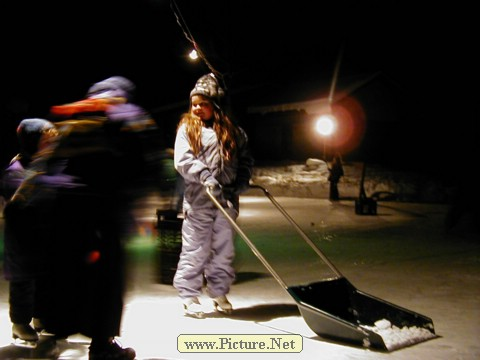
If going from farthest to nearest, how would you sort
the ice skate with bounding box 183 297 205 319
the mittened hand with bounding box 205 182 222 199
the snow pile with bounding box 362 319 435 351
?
the ice skate with bounding box 183 297 205 319
the mittened hand with bounding box 205 182 222 199
the snow pile with bounding box 362 319 435 351

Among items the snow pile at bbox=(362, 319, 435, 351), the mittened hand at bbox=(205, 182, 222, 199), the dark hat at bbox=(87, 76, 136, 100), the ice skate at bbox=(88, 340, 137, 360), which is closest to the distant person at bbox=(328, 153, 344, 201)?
the mittened hand at bbox=(205, 182, 222, 199)

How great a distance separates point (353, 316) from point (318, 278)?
1.98 metres

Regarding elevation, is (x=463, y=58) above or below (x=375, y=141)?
above

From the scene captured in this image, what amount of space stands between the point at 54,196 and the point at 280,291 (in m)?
3.33

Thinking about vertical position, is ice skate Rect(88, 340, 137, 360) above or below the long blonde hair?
below

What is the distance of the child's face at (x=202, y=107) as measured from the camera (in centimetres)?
514

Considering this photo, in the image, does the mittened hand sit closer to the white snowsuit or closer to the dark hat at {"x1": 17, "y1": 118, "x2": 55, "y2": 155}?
the white snowsuit

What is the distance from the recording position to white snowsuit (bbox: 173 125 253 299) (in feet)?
16.6

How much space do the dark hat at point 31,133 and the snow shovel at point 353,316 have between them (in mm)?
1334

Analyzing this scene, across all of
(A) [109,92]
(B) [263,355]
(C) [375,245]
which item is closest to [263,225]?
(C) [375,245]

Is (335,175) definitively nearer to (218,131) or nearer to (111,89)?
(218,131)

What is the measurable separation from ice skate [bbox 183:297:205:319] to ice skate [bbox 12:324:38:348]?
4.35 feet

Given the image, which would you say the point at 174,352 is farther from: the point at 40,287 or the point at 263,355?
A: the point at 40,287

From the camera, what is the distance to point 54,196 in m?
3.39
